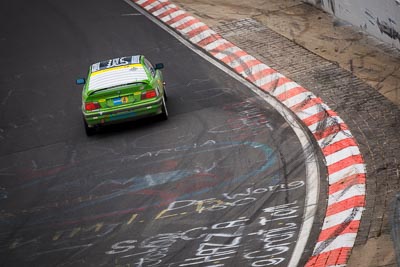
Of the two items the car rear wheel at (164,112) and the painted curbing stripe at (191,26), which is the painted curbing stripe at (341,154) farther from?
the painted curbing stripe at (191,26)

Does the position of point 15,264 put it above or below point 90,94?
below

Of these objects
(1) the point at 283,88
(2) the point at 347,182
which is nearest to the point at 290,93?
(1) the point at 283,88

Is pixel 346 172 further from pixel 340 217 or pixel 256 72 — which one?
pixel 256 72

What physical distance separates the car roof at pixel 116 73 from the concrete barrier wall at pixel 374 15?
5.89 metres

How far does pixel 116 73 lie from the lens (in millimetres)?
18516

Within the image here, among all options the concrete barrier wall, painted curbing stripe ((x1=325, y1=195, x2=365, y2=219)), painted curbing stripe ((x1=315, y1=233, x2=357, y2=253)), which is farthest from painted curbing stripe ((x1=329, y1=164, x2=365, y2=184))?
the concrete barrier wall

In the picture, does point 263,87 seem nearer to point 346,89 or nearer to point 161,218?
point 346,89

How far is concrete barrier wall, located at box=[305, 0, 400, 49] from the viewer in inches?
781

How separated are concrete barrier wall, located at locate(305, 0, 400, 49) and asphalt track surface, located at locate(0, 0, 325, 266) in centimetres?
371

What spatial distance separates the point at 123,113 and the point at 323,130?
4188 mm

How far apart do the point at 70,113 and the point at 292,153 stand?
6322 mm

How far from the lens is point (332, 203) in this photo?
1359 cm

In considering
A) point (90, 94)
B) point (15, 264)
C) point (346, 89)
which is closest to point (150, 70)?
point (90, 94)

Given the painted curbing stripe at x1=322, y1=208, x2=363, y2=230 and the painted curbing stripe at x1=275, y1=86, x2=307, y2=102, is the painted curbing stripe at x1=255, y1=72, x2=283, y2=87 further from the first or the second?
the painted curbing stripe at x1=322, y1=208, x2=363, y2=230
